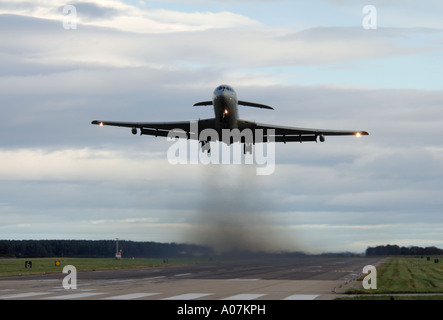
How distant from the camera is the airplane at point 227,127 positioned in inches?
2169

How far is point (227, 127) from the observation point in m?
57.7

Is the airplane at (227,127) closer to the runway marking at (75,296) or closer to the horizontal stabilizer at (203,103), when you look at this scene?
the horizontal stabilizer at (203,103)

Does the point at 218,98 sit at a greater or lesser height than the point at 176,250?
greater

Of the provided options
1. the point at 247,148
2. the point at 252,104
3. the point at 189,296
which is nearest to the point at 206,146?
the point at 247,148

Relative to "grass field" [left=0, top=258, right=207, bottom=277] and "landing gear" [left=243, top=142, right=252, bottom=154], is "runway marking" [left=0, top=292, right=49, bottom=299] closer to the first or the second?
"grass field" [left=0, top=258, right=207, bottom=277]

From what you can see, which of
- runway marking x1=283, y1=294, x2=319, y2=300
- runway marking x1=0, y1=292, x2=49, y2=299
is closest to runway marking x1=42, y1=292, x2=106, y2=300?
runway marking x1=0, y1=292, x2=49, y2=299

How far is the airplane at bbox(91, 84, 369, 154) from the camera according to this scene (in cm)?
5509

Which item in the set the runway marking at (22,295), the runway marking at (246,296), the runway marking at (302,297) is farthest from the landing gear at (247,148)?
the runway marking at (22,295)
